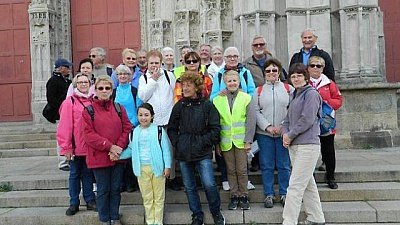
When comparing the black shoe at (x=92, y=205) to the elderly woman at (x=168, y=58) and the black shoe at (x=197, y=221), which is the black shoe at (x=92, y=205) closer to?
the black shoe at (x=197, y=221)

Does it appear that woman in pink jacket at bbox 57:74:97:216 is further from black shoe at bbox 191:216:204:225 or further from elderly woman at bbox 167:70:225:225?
black shoe at bbox 191:216:204:225

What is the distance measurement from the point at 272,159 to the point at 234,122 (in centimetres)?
71

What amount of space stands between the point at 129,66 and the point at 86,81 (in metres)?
0.89

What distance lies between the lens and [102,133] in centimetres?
532

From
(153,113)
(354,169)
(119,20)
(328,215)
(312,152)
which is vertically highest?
(119,20)

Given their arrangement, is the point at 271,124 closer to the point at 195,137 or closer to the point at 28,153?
the point at 195,137

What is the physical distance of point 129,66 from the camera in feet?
21.2

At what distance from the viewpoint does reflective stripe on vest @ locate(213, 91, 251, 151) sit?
219 inches

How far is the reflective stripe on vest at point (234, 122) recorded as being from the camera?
5.56 meters

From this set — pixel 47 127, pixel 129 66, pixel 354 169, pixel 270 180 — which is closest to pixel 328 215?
pixel 270 180

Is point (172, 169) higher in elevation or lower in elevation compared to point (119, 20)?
lower

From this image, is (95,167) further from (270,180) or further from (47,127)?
(47,127)

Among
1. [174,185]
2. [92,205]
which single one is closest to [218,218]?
[174,185]

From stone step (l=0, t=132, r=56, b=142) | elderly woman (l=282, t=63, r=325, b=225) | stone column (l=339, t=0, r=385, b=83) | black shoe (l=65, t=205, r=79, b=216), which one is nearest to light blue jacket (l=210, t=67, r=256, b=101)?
elderly woman (l=282, t=63, r=325, b=225)
